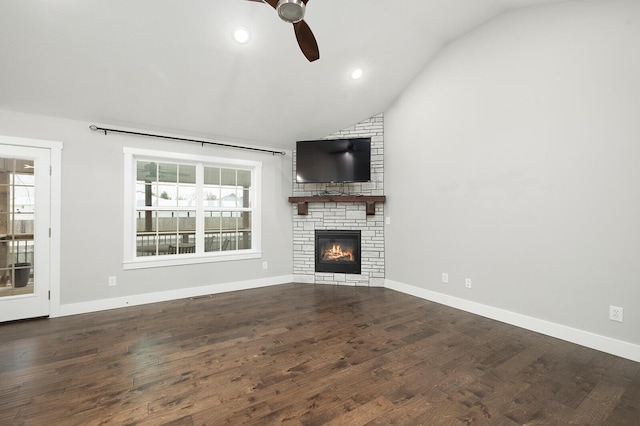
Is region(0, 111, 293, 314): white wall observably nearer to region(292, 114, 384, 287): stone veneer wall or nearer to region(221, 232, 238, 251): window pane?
region(221, 232, 238, 251): window pane

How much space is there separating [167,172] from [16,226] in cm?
176

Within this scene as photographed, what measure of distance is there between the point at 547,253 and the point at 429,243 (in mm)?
1418

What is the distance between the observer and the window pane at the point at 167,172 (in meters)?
4.31

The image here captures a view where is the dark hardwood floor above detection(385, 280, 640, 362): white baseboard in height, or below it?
below

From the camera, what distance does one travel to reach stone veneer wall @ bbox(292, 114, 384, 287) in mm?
4953

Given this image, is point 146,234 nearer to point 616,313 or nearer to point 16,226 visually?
point 16,226

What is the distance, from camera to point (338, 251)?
5.15 metres

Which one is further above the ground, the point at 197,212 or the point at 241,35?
the point at 241,35

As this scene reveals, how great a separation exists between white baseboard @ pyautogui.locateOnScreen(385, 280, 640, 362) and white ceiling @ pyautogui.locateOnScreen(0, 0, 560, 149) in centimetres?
317

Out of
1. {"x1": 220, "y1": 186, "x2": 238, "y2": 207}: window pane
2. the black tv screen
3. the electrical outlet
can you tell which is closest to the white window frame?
{"x1": 220, "y1": 186, "x2": 238, "y2": 207}: window pane

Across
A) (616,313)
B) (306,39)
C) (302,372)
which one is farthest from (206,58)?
(616,313)

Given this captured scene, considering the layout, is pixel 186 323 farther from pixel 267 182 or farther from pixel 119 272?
pixel 267 182

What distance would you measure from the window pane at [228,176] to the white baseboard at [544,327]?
135 inches

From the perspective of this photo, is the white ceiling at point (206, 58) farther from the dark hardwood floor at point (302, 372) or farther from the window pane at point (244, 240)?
the dark hardwood floor at point (302, 372)
